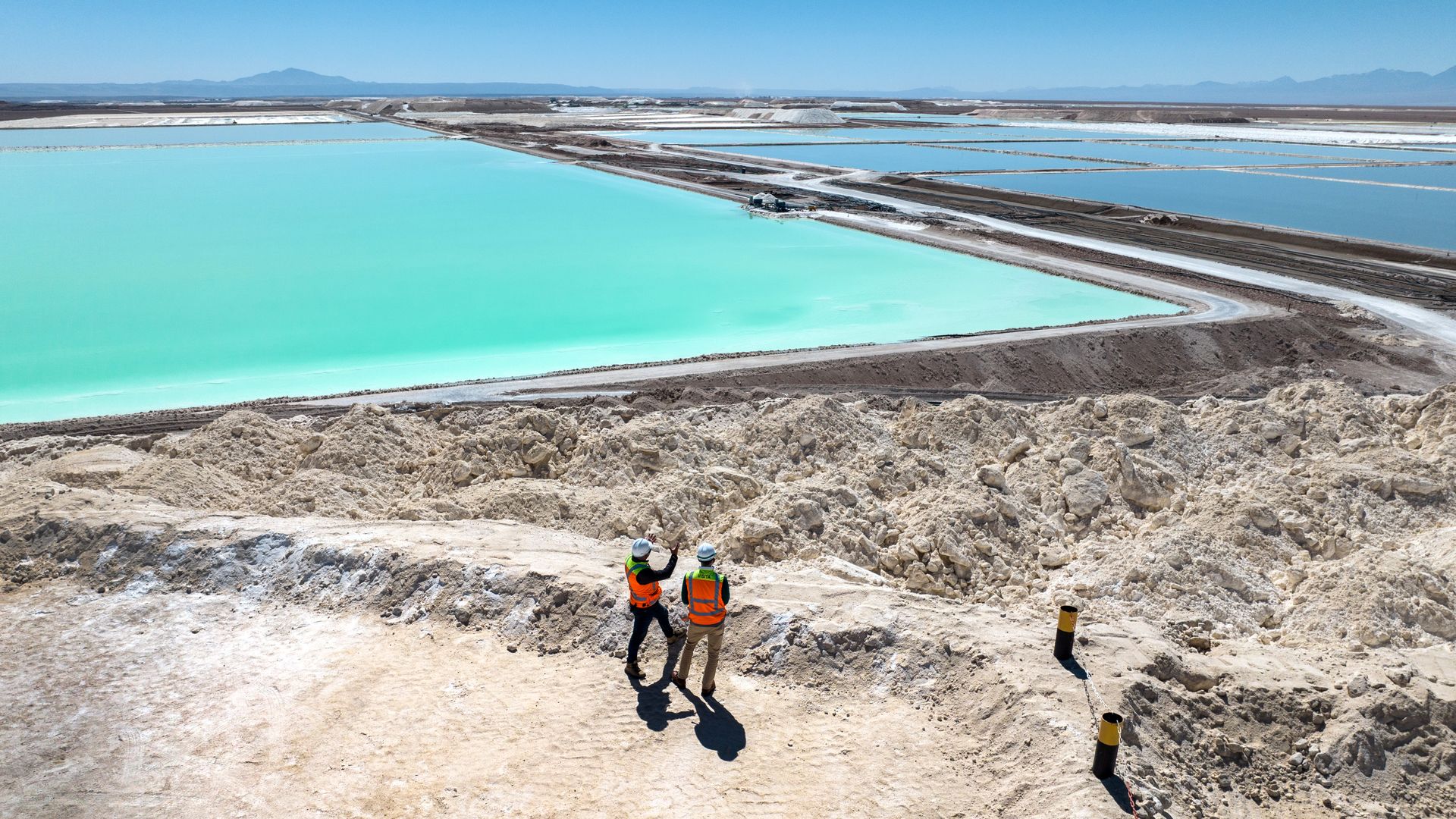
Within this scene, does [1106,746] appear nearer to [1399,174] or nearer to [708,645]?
[708,645]

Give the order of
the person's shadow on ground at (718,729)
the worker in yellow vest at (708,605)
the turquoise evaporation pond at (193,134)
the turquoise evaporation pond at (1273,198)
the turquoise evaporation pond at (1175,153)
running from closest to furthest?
the person's shadow on ground at (718,729), the worker in yellow vest at (708,605), the turquoise evaporation pond at (1273,198), the turquoise evaporation pond at (1175,153), the turquoise evaporation pond at (193,134)

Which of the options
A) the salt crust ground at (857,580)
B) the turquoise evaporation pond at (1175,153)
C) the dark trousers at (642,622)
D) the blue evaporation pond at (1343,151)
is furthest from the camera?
the blue evaporation pond at (1343,151)

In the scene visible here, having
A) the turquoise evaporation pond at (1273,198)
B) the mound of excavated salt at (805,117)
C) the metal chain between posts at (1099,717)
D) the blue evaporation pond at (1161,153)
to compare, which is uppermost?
the mound of excavated salt at (805,117)

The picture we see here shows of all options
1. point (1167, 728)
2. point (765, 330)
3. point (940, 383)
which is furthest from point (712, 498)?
point (765, 330)

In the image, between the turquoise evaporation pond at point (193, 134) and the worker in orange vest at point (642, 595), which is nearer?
the worker in orange vest at point (642, 595)

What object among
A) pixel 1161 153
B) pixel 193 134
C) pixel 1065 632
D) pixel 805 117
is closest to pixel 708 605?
pixel 1065 632

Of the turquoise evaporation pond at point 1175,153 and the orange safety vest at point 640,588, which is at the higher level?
the turquoise evaporation pond at point 1175,153

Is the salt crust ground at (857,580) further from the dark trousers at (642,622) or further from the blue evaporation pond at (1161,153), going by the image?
the blue evaporation pond at (1161,153)

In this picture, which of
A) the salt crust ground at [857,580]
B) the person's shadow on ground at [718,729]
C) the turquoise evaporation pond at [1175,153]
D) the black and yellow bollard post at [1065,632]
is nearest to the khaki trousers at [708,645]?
the person's shadow on ground at [718,729]
